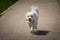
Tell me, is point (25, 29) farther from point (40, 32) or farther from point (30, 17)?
point (30, 17)

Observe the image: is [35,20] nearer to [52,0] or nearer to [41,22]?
[41,22]

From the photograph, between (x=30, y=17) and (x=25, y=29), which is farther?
(x=25, y=29)

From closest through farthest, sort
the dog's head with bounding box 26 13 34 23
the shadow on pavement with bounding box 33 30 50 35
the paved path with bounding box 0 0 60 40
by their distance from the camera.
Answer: the dog's head with bounding box 26 13 34 23, the paved path with bounding box 0 0 60 40, the shadow on pavement with bounding box 33 30 50 35

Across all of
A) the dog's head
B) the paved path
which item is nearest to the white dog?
the dog's head

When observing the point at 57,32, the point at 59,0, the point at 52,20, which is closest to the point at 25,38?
the point at 57,32

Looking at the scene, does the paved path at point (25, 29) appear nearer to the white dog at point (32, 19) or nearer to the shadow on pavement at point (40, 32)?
the shadow on pavement at point (40, 32)

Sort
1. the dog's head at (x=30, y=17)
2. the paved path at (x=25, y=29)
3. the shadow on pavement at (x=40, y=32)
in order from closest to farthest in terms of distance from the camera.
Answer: the dog's head at (x=30, y=17)
the paved path at (x=25, y=29)
the shadow on pavement at (x=40, y=32)

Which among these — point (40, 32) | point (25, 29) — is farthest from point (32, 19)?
point (25, 29)

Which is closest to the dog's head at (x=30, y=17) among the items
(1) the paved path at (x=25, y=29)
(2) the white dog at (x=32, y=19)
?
(2) the white dog at (x=32, y=19)

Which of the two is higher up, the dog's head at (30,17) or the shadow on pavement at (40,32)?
the dog's head at (30,17)

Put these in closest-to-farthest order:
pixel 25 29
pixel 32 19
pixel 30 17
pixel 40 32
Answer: pixel 30 17 → pixel 32 19 → pixel 40 32 → pixel 25 29

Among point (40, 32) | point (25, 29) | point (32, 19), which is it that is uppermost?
point (32, 19)

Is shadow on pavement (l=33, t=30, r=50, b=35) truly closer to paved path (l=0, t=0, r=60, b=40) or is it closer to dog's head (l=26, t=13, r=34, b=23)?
paved path (l=0, t=0, r=60, b=40)

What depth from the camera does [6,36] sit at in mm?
12891
